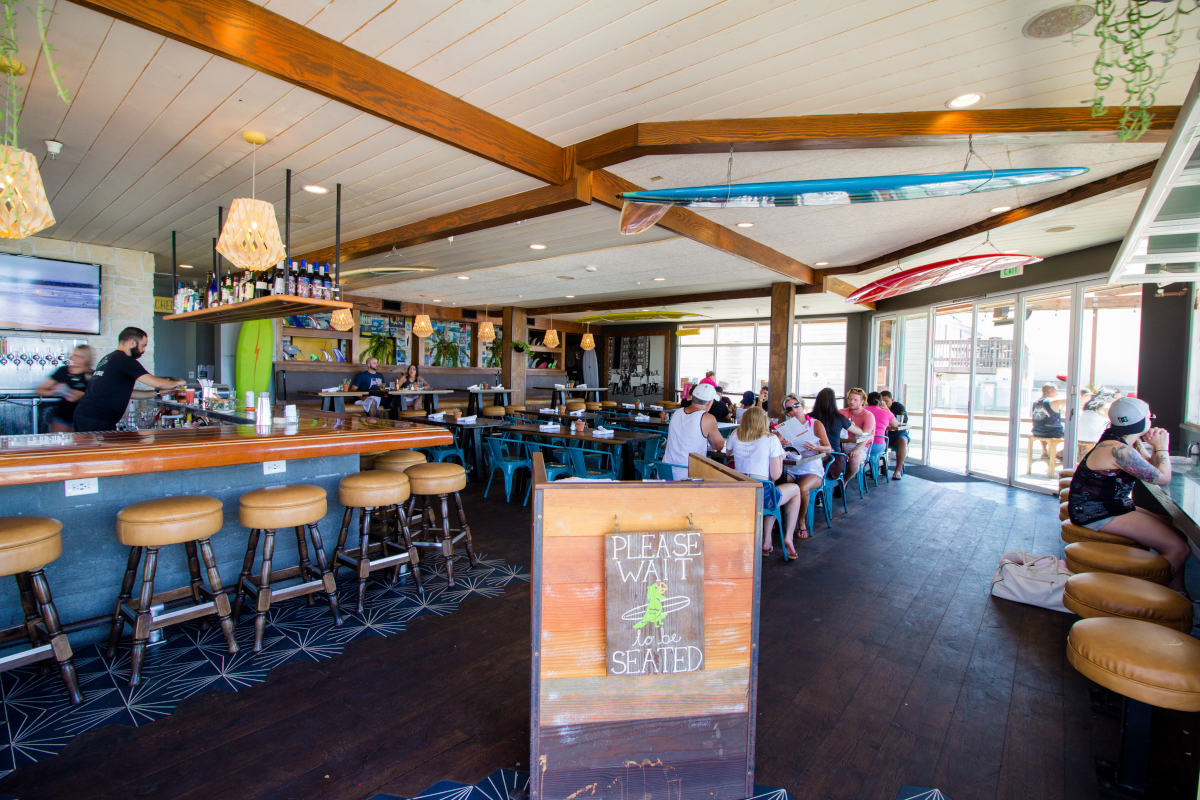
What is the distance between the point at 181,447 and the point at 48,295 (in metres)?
5.23

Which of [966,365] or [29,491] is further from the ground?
[966,365]

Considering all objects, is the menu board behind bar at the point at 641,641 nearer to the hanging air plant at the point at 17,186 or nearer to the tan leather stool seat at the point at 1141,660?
the tan leather stool seat at the point at 1141,660

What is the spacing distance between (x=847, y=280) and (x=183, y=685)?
30.6 feet

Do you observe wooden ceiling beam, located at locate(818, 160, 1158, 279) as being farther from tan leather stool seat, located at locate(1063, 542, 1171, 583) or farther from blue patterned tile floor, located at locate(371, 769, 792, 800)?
blue patterned tile floor, located at locate(371, 769, 792, 800)

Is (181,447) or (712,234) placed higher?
(712,234)

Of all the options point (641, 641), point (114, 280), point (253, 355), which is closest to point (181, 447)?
point (641, 641)

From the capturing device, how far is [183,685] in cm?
249

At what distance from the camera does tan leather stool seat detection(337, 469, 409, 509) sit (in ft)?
10.6

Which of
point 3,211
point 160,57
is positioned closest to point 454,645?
point 3,211

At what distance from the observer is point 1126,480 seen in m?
3.32

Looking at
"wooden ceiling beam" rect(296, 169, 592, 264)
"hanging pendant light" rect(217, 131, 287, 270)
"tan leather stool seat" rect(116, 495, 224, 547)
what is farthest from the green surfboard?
"tan leather stool seat" rect(116, 495, 224, 547)

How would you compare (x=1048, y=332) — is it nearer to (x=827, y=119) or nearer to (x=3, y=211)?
(x=827, y=119)

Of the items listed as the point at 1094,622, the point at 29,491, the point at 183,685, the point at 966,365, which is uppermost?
the point at 966,365

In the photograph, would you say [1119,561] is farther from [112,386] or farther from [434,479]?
[112,386]
